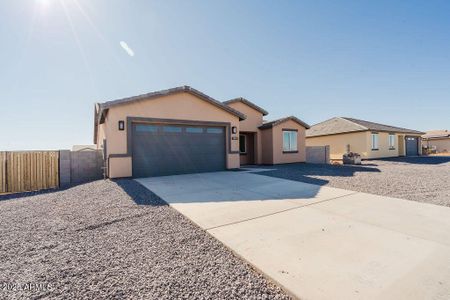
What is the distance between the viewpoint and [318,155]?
17.5 metres

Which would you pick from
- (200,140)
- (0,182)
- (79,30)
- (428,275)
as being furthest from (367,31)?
(0,182)

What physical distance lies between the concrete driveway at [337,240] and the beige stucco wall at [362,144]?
16.8 meters

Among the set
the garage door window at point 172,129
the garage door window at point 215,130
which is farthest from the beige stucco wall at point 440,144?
the garage door window at point 172,129

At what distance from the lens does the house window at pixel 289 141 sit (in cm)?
1572

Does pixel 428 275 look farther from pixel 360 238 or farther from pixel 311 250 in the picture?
pixel 311 250

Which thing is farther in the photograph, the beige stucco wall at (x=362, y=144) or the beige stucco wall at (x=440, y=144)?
the beige stucco wall at (x=440, y=144)

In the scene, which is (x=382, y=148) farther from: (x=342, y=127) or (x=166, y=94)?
(x=166, y=94)

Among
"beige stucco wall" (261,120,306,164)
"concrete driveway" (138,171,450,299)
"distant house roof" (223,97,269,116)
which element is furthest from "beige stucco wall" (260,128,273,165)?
"concrete driveway" (138,171,450,299)

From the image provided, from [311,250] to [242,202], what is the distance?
263cm

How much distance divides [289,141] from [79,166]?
1365 centimetres

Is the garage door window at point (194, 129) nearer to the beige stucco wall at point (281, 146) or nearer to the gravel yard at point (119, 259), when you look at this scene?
the beige stucco wall at point (281, 146)

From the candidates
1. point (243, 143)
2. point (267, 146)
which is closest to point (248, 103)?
point (243, 143)

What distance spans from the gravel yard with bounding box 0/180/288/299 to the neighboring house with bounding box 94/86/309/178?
4.82 meters

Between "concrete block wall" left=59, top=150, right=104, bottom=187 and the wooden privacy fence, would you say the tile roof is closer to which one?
"concrete block wall" left=59, top=150, right=104, bottom=187
